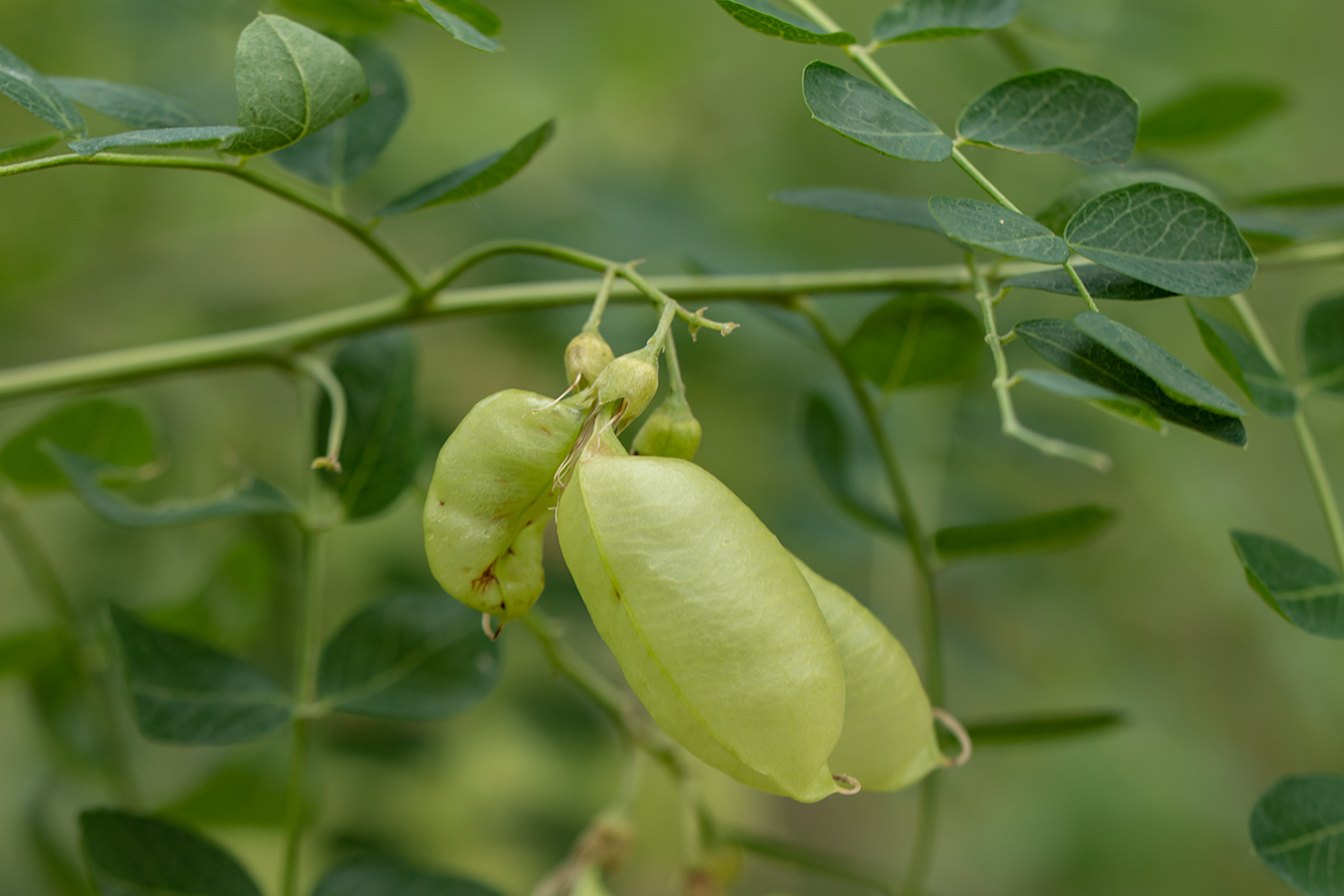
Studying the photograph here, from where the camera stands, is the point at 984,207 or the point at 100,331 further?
the point at 100,331

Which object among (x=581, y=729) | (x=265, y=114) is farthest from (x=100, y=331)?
(x=265, y=114)

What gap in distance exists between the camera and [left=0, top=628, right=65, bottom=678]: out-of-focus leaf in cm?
75

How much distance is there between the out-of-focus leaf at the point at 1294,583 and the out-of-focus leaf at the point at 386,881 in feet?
1.44

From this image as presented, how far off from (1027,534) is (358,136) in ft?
1.60

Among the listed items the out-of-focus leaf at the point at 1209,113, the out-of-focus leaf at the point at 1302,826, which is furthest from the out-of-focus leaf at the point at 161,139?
the out-of-focus leaf at the point at 1209,113

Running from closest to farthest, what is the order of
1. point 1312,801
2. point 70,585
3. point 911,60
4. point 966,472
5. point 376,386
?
point 1312,801, point 376,386, point 70,585, point 966,472, point 911,60

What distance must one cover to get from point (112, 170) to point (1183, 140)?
1.22 metres

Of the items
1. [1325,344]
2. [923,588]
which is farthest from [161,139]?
[1325,344]

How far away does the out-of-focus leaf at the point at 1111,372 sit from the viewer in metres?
0.41

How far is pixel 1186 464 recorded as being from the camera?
1.33m

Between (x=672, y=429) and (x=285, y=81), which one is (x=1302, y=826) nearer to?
(x=672, y=429)

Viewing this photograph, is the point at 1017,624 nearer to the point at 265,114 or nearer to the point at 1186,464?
the point at 1186,464

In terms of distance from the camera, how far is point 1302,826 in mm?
491

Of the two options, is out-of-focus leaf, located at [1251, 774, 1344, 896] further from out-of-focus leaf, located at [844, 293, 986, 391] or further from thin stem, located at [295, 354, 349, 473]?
thin stem, located at [295, 354, 349, 473]
